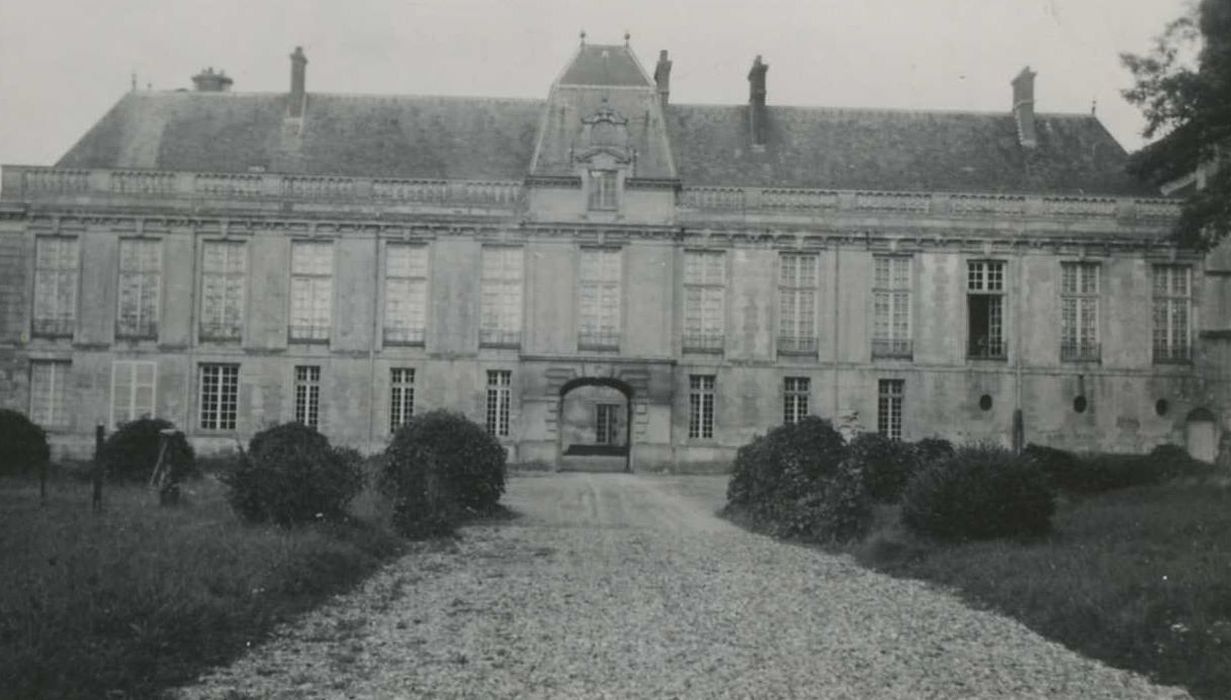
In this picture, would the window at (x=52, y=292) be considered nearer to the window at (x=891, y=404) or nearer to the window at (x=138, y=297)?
the window at (x=138, y=297)

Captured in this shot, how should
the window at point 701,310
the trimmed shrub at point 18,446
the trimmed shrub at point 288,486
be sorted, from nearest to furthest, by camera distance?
the trimmed shrub at point 288,486 → the trimmed shrub at point 18,446 → the window at point 701,310

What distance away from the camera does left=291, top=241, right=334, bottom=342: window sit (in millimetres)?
32500

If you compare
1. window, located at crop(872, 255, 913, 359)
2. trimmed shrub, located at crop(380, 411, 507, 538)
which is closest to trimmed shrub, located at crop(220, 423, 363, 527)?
trimmed shrub, located at crop(380, 411, 507, 538)

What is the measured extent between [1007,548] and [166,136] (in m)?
28.0

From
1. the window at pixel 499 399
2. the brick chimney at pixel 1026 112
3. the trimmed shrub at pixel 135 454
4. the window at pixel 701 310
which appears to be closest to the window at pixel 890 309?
the window at pixel 701 310

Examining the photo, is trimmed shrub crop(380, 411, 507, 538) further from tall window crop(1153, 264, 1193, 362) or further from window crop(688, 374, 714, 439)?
tall window crop(1153, 264, 1193, 362)

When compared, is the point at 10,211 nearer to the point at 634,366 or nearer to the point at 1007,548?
the point at 634,366

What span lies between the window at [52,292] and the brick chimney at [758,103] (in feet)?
60.4

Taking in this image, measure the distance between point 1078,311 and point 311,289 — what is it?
789 inches

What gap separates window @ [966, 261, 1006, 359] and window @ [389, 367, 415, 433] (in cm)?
1459

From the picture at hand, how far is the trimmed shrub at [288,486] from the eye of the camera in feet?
44.7

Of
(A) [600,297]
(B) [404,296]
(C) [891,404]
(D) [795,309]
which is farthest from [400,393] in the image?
(C) [891,404]

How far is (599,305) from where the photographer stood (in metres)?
32.6

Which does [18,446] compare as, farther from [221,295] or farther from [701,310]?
[701,310]
